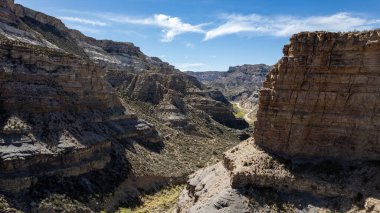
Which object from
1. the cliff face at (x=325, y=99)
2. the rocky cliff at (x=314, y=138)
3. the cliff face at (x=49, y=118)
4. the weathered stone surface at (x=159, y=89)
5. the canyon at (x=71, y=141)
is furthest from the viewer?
the weathered stone surface at (x=159, y=89)

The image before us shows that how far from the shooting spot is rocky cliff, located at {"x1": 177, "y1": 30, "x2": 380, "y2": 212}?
33.8 metres

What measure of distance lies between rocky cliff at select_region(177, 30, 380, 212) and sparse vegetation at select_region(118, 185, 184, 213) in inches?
675

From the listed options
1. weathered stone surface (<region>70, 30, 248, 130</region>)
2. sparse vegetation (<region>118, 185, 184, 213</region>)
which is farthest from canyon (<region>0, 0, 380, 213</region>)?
weathered stone surface (<region>70, 30, 248, 130</region>)

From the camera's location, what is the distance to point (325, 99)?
36.5m

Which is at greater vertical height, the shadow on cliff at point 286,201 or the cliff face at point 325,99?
the cliff face at point 325,99

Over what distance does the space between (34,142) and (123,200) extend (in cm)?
1376

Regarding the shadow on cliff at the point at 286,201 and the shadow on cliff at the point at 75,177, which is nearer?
the shadow on cliff at the point at 286,201

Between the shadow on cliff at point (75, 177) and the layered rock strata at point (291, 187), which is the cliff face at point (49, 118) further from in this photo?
the layered rock strata at point (291, 187)

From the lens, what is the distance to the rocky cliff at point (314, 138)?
3384 cm

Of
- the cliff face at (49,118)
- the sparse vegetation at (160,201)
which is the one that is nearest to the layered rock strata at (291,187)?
the sparse vegetation at (160,201)

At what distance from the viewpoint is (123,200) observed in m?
57.7

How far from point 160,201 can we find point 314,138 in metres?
29.1

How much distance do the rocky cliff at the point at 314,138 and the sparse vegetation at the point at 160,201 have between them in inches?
675

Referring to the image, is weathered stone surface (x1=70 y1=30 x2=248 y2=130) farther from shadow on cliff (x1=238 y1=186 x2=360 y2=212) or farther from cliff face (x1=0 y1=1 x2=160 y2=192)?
shadow on cliff (x1=238 y1=186 x2=360 y2=212)
